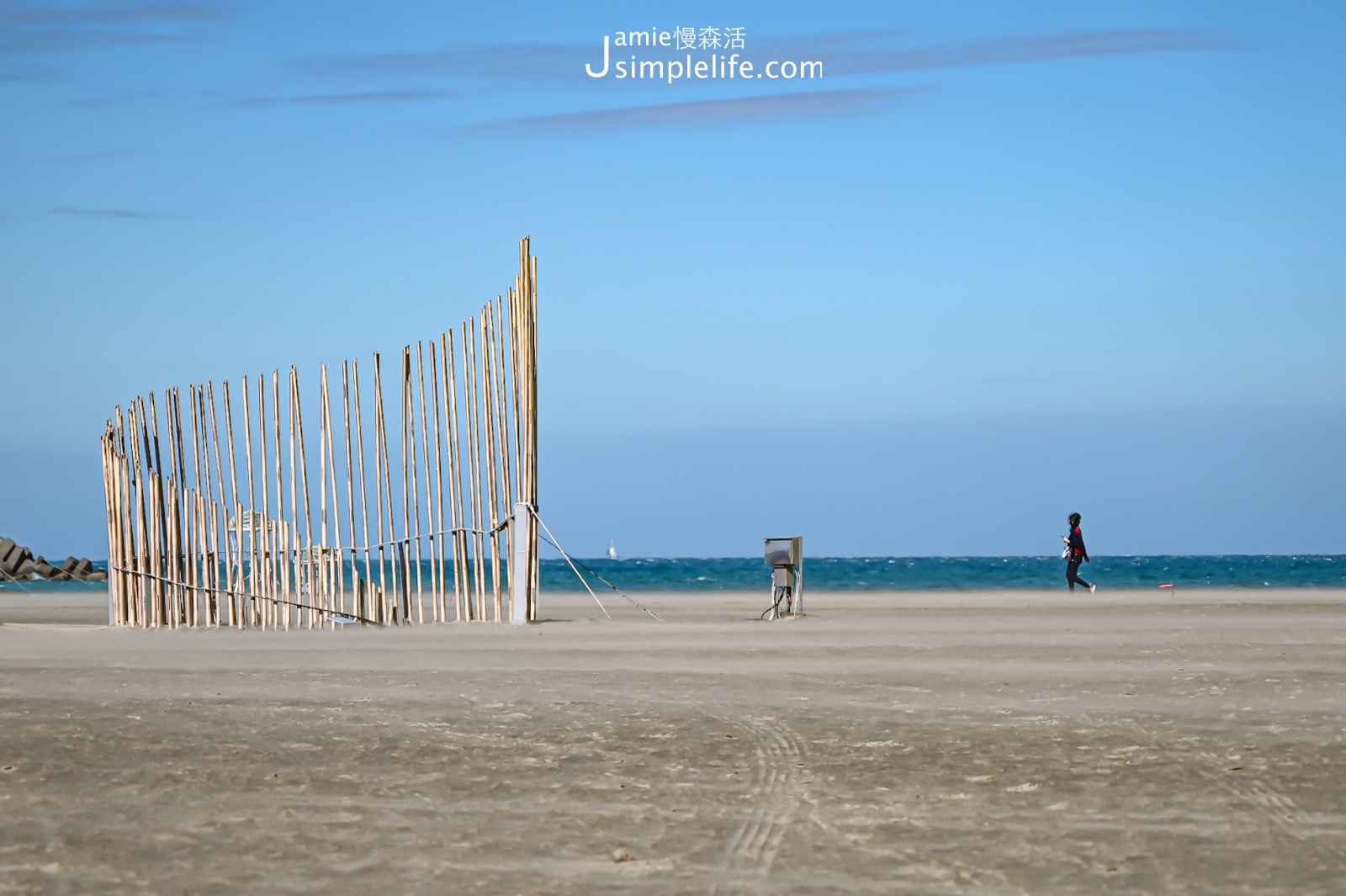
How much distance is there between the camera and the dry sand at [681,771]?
445 centimetres

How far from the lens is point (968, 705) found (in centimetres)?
824

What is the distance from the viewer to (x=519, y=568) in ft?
50.1

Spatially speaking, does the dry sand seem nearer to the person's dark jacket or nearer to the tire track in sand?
the tire track in sand

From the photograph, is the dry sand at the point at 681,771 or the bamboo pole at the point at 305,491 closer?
the dry sand at the point at 681,771

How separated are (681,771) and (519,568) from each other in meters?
9.25

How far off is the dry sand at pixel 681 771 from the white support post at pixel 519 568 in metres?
3.03

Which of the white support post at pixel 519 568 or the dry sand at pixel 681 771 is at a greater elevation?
the white support post at pixel 519 568

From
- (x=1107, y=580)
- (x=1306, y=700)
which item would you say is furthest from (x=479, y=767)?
(x=1107, y=580)

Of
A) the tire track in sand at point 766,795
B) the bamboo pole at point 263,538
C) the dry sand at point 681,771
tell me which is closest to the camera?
the dry sand at point 681,771

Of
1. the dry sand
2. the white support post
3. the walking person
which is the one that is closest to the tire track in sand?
the dry sand

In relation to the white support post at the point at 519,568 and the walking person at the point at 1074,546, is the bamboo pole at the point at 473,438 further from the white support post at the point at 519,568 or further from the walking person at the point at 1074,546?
the walking person at the point at 1074,546

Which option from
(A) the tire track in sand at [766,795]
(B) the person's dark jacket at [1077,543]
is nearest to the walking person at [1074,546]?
(B) the person's dark jacket at [1077,543]

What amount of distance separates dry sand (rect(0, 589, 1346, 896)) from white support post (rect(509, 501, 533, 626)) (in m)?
3.03

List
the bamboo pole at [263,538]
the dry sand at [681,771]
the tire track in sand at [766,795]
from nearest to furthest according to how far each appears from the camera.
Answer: the dry sand at [681,771] < the tire track in sand at [766,795] < the bamboo pole at [263,538]
